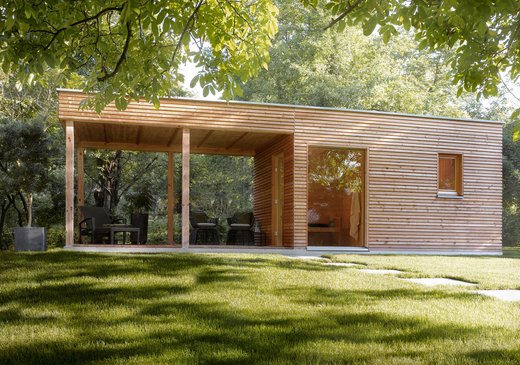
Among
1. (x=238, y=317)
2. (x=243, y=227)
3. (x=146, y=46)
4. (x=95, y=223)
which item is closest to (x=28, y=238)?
(x=95, y=223)

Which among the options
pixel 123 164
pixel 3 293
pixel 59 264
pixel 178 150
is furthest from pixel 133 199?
pixel 3 293

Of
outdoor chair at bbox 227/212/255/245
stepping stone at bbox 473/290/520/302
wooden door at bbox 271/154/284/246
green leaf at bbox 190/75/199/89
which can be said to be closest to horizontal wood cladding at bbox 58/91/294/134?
wooden door at bbox 271/154/284/246

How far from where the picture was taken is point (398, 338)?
149 inches

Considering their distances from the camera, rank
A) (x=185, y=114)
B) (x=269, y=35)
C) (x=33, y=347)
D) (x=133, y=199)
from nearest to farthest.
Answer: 1. (x=33, y=347)
2. (x=269, y=35)
3. (x=185, y=114)
4. (x=133, y=199)

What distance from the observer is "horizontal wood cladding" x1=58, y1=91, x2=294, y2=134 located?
10766 millimetres

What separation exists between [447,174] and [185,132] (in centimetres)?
623

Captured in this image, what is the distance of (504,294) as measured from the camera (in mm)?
5707

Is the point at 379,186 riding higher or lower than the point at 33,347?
higher

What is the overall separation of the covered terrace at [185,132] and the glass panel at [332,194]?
5.22 ft

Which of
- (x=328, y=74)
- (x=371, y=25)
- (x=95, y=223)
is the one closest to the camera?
(x=371, y=25)

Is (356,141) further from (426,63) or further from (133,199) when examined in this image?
(426,63)

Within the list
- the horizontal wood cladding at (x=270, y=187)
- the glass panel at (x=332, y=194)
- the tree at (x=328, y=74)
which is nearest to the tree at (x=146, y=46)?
A: the horizontal wood cladding at (x=270, y=187)

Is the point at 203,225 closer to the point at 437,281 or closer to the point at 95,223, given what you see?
the point at 95,223

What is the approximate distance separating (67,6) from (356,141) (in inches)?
321
